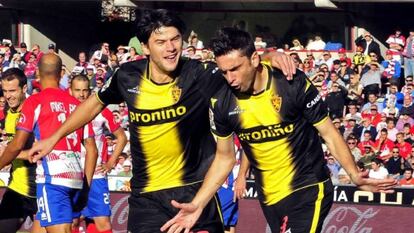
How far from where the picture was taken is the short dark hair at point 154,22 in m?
8.43

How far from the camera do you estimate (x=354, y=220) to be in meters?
15.7

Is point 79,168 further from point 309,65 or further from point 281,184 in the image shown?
point 309,65

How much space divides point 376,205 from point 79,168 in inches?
216

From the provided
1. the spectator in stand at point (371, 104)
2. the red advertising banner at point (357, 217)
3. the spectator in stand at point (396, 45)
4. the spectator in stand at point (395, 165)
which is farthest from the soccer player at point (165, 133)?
the spectator in stand at point (396, 45)

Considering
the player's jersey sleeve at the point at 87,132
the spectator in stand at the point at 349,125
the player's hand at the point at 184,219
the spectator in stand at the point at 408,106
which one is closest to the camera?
the player's hand at the point at 184,219

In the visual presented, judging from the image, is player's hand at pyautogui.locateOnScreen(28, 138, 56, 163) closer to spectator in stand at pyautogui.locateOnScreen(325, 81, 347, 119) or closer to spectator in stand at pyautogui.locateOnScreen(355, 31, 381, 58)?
spectator in stand at pyautogui.locateOnScreen(325, 81, 347, 119)

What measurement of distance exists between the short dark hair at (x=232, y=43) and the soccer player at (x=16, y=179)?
4487mm

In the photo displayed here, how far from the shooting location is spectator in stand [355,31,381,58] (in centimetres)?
2426

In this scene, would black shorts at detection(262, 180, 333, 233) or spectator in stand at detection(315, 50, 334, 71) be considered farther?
spectator in stand at detection(315, 50, 334, 71)

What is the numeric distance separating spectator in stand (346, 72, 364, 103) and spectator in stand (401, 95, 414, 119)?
1296 mm

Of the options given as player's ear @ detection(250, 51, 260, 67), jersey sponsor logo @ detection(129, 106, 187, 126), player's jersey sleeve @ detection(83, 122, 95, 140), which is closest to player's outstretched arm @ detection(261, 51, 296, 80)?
player's ear @ detection(250, 51, 260, 67)

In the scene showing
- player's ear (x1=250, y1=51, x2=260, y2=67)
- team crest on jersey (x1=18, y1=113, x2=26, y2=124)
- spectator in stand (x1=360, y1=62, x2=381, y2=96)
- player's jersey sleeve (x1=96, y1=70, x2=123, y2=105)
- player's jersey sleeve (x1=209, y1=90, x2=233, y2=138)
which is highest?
player's ear (x1=250, y1=51, x2=260, y2=67)

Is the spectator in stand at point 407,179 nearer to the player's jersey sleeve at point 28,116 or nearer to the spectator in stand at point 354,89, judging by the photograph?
the spectator in stand at point 354,89

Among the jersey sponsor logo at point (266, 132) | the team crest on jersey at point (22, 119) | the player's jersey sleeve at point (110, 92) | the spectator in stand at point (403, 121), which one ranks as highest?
the player's jersey sleeve at point (110, 92)
